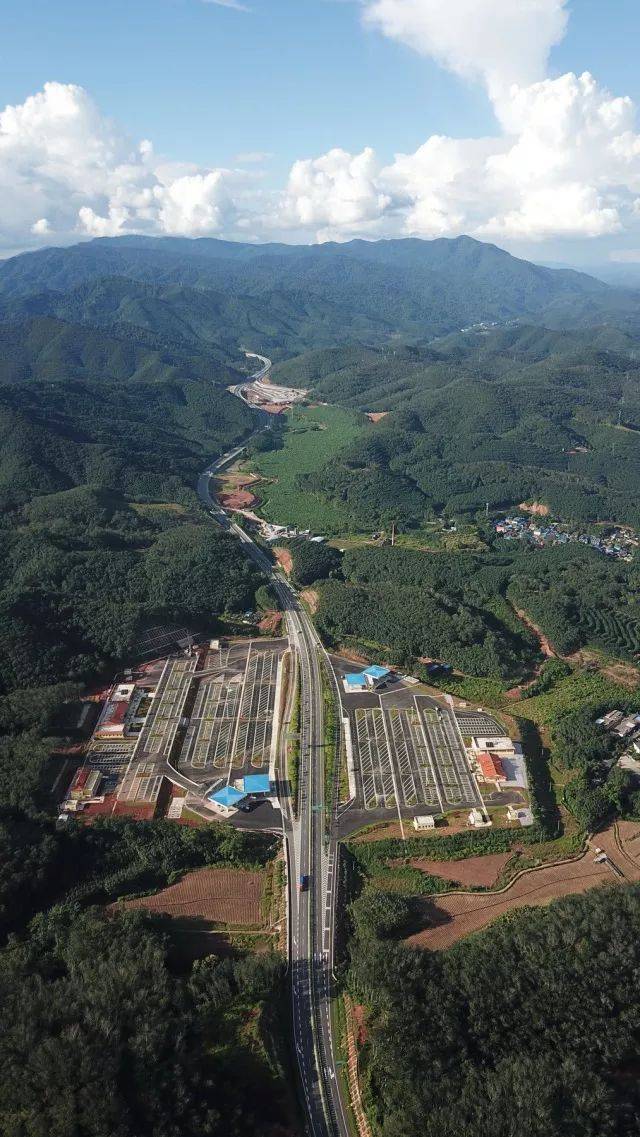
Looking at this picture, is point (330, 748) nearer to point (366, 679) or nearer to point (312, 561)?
point (366, 679)

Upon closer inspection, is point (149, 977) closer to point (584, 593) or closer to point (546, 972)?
point (546, 972)

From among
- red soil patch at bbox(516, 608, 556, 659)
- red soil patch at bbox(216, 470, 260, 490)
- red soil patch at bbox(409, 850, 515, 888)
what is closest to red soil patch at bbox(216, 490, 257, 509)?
red soil patch at bbox(216, 470, 260, 490)

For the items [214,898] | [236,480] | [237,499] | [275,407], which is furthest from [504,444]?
[214,898]

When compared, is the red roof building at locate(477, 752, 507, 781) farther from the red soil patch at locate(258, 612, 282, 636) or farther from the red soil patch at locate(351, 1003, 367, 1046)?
the red soil patch at locate(258, 612, 282, 636)

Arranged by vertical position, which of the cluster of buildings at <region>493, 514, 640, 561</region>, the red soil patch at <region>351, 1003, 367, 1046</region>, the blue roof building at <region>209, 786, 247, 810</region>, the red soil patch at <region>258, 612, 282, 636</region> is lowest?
the red soil patch at <region>351, 1003, 367, 1046</region>

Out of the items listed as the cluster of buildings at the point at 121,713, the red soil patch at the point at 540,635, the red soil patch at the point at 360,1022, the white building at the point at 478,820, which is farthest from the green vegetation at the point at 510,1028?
the red soil patch at the point at 540,635

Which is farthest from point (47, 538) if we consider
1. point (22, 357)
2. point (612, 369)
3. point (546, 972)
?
point (612, 369)

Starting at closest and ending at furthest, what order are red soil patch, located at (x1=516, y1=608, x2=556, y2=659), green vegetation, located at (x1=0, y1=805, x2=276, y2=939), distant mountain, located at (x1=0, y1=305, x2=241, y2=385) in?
green vegetation, located at (x1=0, y1=805, x2=276, y2=939) < red soil patch, located at (x1=516, y1=608, x2=556, y2=659) < distant mountain, located at (x1=0, y1=305, x2=241, y2=385)

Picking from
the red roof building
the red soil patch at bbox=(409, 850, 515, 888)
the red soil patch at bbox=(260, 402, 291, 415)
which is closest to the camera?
the red soil patch at bbox=(409, 850, 515, 888)
